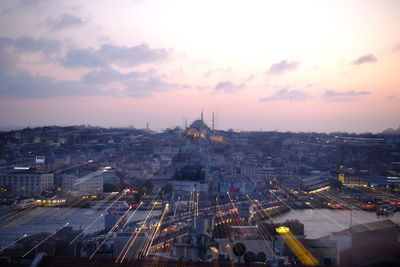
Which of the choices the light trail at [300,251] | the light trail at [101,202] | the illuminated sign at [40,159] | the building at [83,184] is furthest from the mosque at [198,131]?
the light trail at [300,251]

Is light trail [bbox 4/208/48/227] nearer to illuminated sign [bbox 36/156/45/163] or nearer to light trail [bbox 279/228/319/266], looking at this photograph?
illuminated sign [bbox 36/156/45/163]

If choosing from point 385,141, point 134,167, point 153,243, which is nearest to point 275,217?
point 153,243

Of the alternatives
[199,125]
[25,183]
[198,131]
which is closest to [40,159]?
[25,183]

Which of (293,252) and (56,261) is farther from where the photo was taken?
(293,252)

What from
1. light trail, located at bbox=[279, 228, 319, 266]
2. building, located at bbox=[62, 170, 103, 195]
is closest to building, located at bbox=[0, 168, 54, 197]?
building, located at bbox=[62, 170, 103, 195]

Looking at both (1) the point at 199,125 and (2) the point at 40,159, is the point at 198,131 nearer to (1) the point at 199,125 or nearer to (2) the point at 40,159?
(1) the point at 199,125

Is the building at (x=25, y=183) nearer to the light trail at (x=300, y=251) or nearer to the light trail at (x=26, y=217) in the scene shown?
the light trail at (x=26, y=217)

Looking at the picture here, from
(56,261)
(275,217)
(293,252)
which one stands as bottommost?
(275,217)

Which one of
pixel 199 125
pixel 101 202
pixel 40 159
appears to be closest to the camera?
pixel 101 202

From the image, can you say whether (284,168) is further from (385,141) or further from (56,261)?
(56,261)
